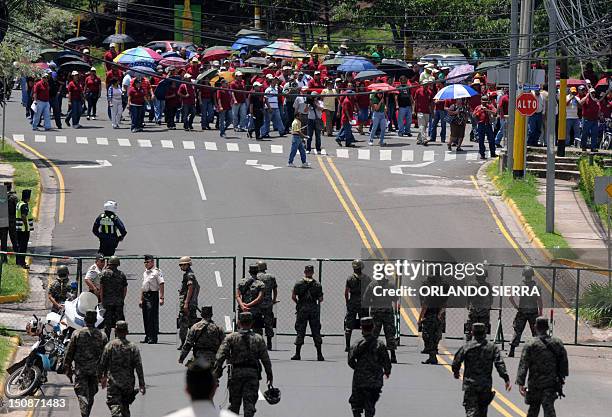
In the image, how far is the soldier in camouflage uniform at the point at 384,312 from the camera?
20.5 metres

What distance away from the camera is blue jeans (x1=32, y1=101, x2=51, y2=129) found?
41.7 m

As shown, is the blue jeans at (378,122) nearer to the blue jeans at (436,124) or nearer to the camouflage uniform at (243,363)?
the blue jeans at (436,124)

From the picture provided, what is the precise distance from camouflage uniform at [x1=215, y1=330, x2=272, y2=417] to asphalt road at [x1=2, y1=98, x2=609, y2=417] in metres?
1.67

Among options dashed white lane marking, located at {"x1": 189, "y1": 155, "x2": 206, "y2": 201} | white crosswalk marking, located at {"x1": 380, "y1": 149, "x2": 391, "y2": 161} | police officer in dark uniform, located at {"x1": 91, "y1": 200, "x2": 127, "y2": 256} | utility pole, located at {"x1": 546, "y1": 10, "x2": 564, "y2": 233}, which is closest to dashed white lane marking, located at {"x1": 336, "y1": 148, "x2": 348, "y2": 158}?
white crosswalk marking, located at {"x1": 380, "y1": 149, "x2": 391, "y2": 161}

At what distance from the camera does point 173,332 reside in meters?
22.4

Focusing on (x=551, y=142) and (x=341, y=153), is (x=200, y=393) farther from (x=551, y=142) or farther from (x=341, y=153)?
(x=341, y=153)

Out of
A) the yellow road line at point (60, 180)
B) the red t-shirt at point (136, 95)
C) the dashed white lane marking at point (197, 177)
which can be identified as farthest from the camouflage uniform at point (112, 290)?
the red t-shirt at point (136, 95)

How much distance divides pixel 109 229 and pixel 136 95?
16150mm

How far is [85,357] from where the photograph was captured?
1630cm

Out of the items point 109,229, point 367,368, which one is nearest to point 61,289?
point 109,229

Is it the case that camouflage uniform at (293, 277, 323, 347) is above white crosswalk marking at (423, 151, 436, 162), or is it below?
below

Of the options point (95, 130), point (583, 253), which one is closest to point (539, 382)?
point (583, 253)

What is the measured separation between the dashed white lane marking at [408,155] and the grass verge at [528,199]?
252cm

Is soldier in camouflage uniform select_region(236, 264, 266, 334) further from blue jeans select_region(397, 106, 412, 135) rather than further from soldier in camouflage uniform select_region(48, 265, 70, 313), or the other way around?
blue jeans select_region(397, 106, 412, 135)
